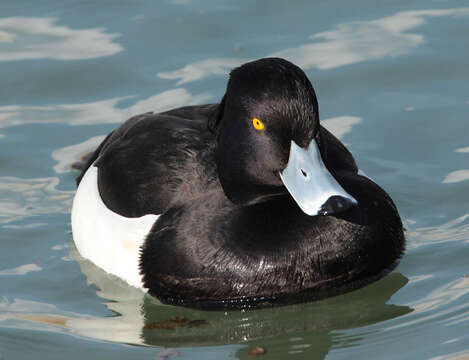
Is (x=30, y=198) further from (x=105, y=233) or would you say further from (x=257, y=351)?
(x=257, y=351)

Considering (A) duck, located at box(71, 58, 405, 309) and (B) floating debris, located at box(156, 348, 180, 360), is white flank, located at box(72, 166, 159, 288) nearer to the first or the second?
(A) duck, located at box(71, 58, 405, 309)

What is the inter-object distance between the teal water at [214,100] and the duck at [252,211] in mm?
168

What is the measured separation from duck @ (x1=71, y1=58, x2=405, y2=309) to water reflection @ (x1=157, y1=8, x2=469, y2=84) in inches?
87.7

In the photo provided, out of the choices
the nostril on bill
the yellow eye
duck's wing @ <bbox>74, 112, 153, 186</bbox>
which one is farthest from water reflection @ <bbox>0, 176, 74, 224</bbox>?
the nostril on bill

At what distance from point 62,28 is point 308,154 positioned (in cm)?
410

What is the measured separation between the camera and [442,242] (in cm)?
610

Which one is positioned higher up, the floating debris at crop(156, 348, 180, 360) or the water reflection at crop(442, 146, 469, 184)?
the water reflection at crop(442, 146, 469, 184)

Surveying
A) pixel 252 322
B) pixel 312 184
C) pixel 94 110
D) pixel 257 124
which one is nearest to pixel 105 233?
pixel 252 322

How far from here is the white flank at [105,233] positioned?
573cm

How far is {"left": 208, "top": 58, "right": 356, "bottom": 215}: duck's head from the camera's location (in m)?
5.11

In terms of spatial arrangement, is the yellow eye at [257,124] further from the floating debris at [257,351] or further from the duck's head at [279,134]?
the floating debris at [257,351]

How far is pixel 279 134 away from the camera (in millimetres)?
5211

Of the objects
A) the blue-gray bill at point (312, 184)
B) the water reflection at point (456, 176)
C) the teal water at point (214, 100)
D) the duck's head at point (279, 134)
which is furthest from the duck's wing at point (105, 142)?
the water reflection at point (456, 176)

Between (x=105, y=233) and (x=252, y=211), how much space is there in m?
0.95
